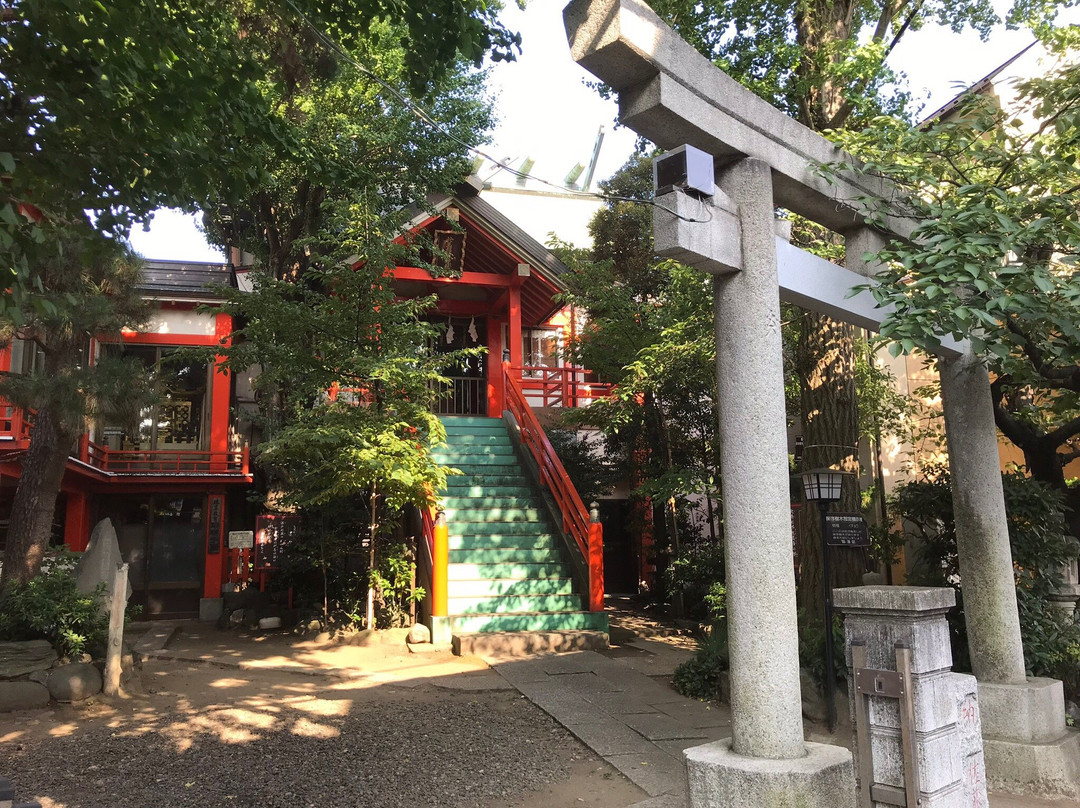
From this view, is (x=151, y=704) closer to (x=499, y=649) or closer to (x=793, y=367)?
(x=499, y=649)

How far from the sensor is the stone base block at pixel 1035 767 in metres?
5.29

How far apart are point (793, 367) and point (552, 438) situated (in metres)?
5.44

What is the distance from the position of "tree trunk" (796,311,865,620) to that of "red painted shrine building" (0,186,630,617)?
6.77 meters

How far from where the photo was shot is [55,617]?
8.16 meters

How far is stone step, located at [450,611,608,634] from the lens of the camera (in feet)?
33.1

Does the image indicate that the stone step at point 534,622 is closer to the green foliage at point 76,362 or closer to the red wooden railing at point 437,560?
the red wooden railing at point 437,560

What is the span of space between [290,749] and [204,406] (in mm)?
12018

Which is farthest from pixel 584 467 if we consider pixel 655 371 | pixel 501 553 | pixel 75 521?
pixel 75 521

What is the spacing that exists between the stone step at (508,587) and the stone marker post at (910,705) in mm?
6972

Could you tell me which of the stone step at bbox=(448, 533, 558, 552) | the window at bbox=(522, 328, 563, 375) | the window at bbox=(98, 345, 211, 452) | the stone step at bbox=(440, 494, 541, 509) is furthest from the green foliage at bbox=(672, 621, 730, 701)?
the window at bbox=(522, 328, 563, 375)

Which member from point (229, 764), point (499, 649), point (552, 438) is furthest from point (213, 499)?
point (229, 764)

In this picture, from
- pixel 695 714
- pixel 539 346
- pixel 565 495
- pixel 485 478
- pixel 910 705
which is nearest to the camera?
pixel 910 705

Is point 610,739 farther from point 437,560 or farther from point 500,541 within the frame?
point 500,541

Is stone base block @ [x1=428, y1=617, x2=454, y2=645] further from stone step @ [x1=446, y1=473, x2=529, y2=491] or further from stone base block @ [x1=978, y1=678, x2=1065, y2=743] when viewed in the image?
stone base block @ [x1=978, y1=678, x2=1065, y2=743]
